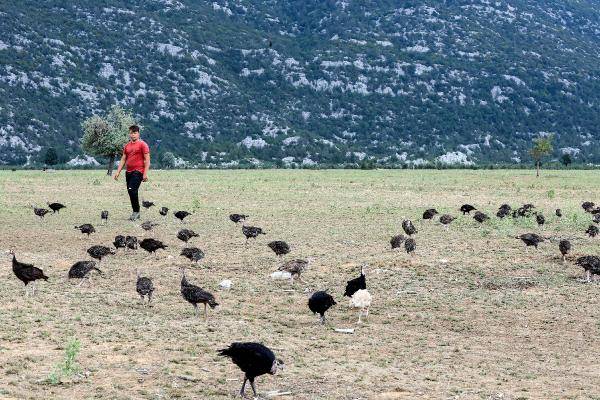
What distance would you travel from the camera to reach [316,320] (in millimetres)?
13477

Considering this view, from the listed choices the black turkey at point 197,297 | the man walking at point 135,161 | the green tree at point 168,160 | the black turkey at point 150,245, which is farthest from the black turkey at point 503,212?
the green tree at point 168,160

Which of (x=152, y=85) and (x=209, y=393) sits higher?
(x=152, y=85)

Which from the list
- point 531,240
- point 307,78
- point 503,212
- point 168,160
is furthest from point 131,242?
point 307,78

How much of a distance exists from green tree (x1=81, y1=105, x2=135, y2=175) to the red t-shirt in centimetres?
4709

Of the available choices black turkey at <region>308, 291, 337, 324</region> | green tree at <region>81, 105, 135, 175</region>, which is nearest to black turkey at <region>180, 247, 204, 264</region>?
black turkey at <region>308, 291, 337, 324</region>

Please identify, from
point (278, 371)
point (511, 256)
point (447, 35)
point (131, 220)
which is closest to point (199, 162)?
point (447, 35)

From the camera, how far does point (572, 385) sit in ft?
33.1

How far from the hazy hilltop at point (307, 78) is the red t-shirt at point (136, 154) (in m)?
82.6

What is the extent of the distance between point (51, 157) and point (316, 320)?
301 feet

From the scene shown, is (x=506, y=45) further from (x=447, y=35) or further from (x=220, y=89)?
(x=220, y=89)

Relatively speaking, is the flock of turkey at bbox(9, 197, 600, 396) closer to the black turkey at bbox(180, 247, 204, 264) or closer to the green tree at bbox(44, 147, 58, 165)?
the black turkey at bbox(180, 247, 204, 264)

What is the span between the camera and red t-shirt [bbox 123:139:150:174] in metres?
25.0

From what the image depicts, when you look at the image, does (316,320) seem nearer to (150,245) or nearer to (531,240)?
(150,245)

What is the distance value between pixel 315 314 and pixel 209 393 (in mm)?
4765
